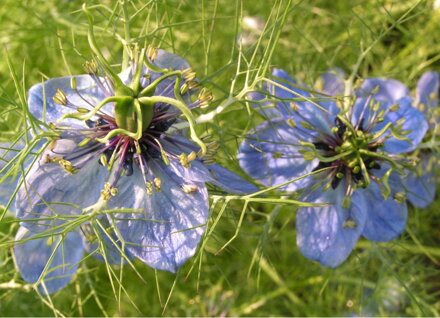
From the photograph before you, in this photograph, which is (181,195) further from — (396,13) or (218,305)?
(396,13)

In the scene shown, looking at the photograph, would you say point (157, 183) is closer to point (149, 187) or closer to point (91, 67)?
point (149, 187)

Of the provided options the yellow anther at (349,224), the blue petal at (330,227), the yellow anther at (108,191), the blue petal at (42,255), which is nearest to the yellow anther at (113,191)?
the yellow anther at (108,191)

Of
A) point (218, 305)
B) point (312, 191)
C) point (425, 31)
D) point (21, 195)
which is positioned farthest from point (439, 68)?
point (21, 195)

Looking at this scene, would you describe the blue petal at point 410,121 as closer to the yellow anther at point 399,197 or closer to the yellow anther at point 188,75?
the yellow anther at point 399,197

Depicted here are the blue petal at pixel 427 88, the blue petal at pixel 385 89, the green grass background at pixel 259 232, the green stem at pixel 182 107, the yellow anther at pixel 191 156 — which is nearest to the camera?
the green stem at pixel 182 107

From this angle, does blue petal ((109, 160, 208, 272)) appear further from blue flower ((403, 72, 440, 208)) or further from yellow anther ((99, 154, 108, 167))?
blue flower ((403, 72, 440, 208))

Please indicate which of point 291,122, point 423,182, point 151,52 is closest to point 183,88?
point 151,52

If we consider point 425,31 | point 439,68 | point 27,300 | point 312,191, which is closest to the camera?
point 312,191
